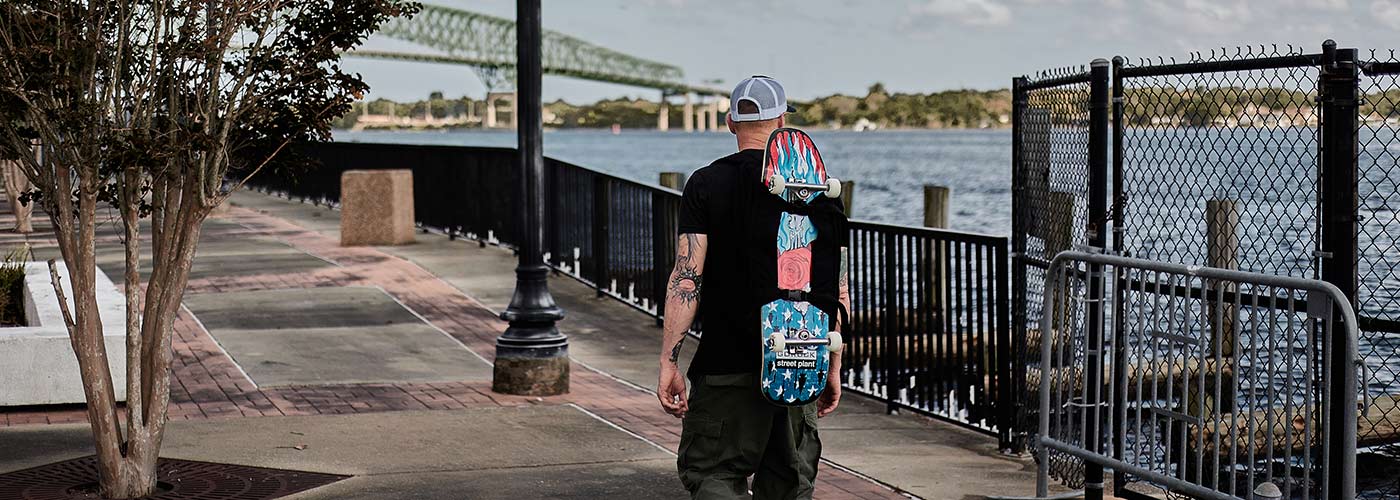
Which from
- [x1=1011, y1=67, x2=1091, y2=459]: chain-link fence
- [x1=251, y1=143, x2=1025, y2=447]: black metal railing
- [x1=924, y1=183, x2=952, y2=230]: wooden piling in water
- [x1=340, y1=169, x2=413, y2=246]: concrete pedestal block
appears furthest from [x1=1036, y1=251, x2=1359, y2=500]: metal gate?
[x1=924, y1=183, x2=952, y2=230]: wooden piling in water

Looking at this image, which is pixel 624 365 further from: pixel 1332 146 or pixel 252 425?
pixel 1332 146

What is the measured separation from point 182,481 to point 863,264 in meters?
4.43

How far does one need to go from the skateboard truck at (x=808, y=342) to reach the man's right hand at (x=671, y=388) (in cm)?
31

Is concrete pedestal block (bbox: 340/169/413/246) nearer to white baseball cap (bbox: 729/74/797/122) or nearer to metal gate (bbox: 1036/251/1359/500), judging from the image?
metal gate (bbox: 1036/251/1359/500)

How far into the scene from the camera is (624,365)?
1113cm

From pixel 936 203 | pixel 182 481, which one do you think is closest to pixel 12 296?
pixel 182 481

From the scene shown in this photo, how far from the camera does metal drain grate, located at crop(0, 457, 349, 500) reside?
22.1 feet

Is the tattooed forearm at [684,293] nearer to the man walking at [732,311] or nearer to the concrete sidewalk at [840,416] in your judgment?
the man walking at [732,311]

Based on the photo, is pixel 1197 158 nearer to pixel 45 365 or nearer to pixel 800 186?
pixel 800 186

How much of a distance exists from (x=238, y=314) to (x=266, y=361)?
7.32 feet

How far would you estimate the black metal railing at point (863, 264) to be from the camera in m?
8.48

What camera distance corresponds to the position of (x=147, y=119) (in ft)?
20.6

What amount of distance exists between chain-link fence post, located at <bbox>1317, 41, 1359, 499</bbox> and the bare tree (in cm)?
372

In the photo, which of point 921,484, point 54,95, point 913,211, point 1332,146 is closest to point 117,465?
point 54,95
